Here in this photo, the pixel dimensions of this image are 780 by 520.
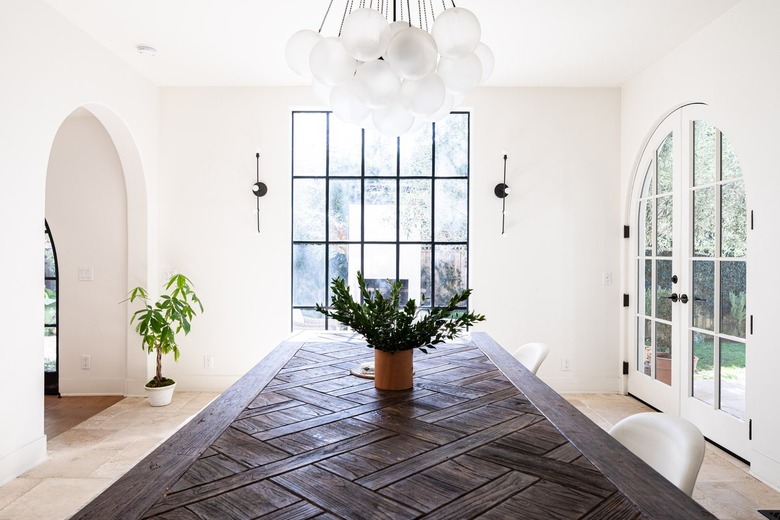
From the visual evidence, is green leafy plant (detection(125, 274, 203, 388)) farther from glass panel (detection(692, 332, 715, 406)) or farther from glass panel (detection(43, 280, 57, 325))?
glass panel (detection(692, 332, 715, 406))

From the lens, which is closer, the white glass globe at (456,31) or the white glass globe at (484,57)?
the white glass globe at (456,31)

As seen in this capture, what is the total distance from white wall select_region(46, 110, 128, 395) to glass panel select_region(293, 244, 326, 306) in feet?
4.65

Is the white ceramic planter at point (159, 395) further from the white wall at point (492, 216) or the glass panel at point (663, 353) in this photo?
the glass panel at point (663, 353)

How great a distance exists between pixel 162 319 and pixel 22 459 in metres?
1.33

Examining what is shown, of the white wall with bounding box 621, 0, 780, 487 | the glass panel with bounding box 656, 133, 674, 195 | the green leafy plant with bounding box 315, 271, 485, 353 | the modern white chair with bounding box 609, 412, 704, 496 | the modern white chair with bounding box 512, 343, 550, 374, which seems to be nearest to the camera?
the modern white chair with bounding box 609, 412, 704, 496

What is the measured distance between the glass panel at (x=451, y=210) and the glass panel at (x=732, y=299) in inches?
79.1

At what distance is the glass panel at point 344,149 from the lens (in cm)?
459

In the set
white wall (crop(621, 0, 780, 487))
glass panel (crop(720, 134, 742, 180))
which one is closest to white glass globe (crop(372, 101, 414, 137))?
white wall (crop(621, 0, 780, 487))

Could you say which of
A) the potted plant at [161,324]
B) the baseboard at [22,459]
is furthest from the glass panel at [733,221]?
the baseboard at [22,459]

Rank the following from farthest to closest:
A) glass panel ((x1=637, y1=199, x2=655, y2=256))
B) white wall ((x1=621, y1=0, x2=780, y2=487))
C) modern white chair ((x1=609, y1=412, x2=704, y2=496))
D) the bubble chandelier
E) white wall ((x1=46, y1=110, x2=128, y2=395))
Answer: white wall ((x1=46, y1=110, x2=128, y2=395)) < glass panel ((x1=637, y1=199, x2=655, y2=256)) < white wall ((x1=621, y1=0, x2=780, y2=487)) < the bubble chandelier < modern white chair ((x1=609, y1=412, x2=704, y2=496))

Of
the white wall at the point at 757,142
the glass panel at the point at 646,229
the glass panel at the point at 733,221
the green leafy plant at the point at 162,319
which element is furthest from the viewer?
the glass panel at the point at 646,229

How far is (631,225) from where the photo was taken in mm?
4402

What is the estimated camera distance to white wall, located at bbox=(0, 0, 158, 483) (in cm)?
270

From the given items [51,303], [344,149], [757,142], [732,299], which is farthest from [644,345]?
[51,303]
